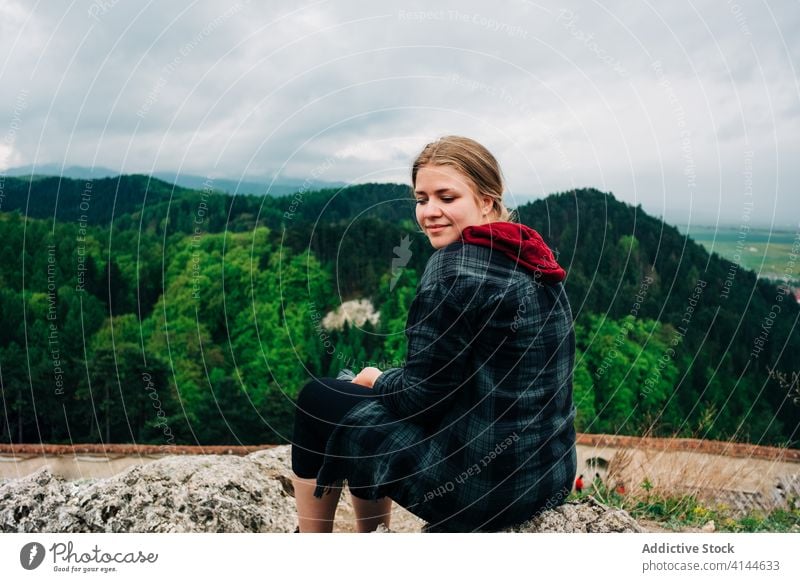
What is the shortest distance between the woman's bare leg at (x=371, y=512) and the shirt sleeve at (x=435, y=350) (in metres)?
0.58

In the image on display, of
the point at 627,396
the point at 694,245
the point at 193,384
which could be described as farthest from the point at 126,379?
the point at 694,245

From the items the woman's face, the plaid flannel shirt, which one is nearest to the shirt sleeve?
the plaid flannel shirt

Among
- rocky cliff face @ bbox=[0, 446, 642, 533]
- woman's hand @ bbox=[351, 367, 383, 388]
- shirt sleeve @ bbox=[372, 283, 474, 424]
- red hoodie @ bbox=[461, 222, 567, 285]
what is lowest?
rocky cliff face @ bbox=[0, 446, 642, 533]

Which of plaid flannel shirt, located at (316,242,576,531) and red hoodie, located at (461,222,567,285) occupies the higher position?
red hoodie, located at (461,222,567,285)

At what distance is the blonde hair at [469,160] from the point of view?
202 cm

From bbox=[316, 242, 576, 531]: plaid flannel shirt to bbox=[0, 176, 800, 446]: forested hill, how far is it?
111 centimetres

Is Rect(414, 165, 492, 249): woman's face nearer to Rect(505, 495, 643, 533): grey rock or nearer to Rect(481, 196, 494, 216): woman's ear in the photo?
Rect(481, 196, 494, 216): woman's ear

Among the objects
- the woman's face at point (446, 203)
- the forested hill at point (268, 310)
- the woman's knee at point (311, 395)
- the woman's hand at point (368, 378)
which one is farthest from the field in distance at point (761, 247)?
the woman's knee at point (311, 395)

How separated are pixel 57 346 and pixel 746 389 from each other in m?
4.05

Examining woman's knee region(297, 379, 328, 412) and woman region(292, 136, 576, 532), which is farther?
woman's knee region(297, 379, 328, 412)

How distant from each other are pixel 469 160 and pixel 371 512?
1227mm

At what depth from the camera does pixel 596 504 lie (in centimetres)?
230

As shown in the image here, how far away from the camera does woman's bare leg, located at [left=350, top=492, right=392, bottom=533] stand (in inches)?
90.9

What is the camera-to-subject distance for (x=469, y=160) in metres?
2.02
